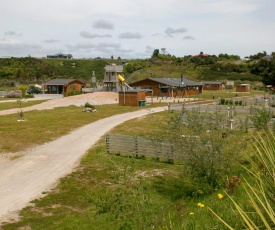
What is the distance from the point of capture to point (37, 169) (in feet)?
50.9

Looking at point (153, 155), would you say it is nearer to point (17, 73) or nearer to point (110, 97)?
point (110, 97)

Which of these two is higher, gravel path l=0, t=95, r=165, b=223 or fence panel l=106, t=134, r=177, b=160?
fence panel l=106, t=134, r=177, b=160

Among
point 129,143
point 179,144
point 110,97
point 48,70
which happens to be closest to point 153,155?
point 129,143

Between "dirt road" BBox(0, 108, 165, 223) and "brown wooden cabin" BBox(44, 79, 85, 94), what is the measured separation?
51985 millimetres

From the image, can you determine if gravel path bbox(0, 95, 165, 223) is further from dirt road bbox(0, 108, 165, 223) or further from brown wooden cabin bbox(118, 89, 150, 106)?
brown wooden cabin bbox(118, 89, 150, 106)

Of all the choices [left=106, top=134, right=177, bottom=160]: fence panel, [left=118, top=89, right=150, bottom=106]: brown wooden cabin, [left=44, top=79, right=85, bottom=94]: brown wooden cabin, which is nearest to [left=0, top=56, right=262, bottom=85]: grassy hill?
[left=44, top=79, right=85, bottom=94]: brown wooden cabin

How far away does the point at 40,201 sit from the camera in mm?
11648

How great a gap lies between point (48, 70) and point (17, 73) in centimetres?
1952

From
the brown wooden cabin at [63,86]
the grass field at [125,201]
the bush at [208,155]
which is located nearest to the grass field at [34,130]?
the grass field at [125,201]

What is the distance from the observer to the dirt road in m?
11.8

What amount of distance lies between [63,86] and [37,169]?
61062 mm

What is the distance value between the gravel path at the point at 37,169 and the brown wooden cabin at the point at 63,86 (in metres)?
51.7

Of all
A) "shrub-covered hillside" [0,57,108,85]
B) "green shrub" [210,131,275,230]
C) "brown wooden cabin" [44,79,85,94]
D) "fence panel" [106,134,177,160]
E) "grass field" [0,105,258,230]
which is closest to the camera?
"green shrub" [210,131,275,230]

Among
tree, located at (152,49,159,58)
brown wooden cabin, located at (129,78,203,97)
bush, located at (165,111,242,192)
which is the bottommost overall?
bush, located at (165,111,242,192)
